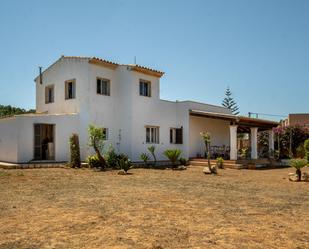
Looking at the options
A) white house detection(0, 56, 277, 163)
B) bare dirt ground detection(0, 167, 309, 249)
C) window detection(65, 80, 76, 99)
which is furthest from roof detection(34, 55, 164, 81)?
bare dirt ground detection(0, 167, 309, 249)

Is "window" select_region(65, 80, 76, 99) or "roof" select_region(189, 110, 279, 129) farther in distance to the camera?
"roof" select_region(189, 110, 279, 129)

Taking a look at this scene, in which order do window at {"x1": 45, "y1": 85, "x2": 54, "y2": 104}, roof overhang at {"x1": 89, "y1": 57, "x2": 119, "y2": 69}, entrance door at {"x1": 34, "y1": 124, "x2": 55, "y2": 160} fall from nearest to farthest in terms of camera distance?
entrance door at {"x1": 34, "y1": 124, "x2": 55, "y2": 160}, roof overhang at {"x1": 89, "y1": 57, "x2": 119, "y2": 69}, window at {"x1": 45, "y1": 85, "x2": 54, "y2": 104}

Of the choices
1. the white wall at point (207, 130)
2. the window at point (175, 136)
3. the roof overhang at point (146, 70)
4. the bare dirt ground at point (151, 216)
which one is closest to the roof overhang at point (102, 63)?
the roof overhang at point (146, 70)

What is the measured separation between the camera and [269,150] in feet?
86.9

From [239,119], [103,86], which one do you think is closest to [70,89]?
[103,86]

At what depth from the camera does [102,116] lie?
71.2ft

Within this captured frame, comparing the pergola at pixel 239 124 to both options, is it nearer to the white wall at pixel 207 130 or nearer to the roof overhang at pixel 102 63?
the white wall at pixel 207 130

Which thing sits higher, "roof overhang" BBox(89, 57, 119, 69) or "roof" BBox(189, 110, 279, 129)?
"roof overhang" BBox(89, 57, 119, 69)

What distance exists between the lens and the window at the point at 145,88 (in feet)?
75.5

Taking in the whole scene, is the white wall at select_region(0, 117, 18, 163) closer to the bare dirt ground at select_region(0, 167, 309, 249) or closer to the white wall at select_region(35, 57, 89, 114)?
the white wall at select_region(35, 57, 89, 114)

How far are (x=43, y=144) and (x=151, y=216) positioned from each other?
15.7 meters

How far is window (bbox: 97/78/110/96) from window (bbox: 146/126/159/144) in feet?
12.1

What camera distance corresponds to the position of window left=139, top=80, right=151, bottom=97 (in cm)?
2301

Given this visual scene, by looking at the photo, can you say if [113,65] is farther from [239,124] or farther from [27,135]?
[239,124]
